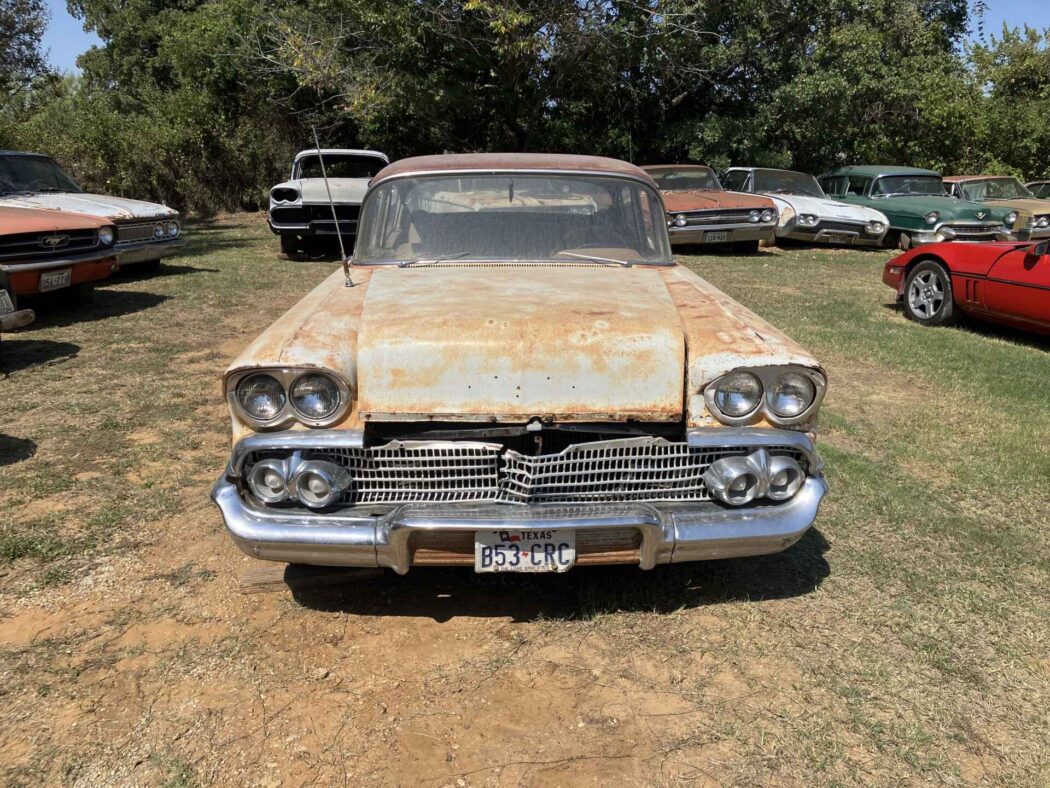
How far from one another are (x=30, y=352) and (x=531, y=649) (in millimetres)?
5768

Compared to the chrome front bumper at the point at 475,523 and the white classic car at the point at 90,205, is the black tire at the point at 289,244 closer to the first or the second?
the white classic car at the point at 90,205

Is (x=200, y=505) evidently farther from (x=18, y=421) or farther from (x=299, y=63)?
(x=299, y=63)

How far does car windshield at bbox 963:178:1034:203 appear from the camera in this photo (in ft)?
45.2

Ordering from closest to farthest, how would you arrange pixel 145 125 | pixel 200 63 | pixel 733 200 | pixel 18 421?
pixel 18 421 < pixel 733 200 < pixel 145 125 < pixel 200 63

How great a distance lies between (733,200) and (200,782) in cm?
1180

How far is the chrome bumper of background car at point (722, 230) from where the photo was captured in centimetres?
1205

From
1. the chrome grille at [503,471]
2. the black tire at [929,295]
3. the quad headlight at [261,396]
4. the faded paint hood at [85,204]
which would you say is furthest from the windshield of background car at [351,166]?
the chrome grille at [503,471]

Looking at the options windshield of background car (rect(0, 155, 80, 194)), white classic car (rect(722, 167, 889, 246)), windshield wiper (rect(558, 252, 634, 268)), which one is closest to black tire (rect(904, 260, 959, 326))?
white classic car (rect(722, 167, 889, 246))

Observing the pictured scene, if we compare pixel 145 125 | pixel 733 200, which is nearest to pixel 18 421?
pixel 733 200

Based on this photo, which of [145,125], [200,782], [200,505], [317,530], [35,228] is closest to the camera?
[200,782]

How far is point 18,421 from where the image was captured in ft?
16.1

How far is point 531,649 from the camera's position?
2775mm

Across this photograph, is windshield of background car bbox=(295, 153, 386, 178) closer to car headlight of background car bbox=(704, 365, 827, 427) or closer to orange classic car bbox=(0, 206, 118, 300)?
orange classic car bbox=(0, 206, 118, 300)

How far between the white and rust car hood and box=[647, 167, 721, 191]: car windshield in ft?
36.2
